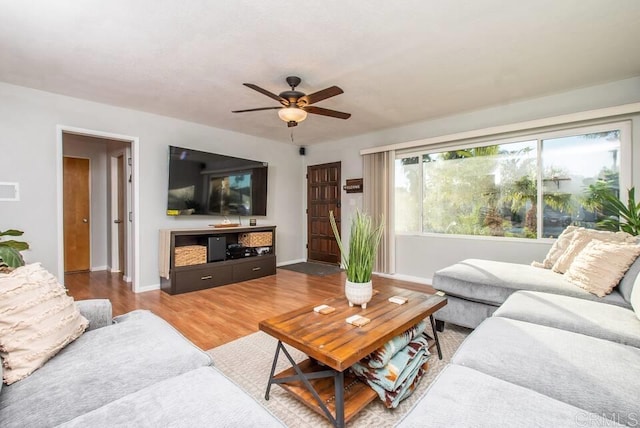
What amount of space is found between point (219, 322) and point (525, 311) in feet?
8.36

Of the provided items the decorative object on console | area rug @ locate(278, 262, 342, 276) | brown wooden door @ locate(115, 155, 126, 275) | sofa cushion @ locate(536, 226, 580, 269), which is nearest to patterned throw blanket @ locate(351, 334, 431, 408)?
sofa cushion @ locate(536, 226, 580, 269)

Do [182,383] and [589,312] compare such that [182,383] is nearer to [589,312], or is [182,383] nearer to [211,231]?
[589,312]

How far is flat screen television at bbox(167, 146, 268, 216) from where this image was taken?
4.13m

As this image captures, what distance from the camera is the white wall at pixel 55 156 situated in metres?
3.04

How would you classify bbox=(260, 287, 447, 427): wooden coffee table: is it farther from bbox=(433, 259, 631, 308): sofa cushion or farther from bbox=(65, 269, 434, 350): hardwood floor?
bbox=(65, 269, 434, 350): hardwood floor

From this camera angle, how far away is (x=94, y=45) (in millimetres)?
2277

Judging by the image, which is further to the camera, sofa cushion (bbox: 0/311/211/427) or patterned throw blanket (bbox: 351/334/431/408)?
patterned throw blanket (bbox: 351/334/431/408)

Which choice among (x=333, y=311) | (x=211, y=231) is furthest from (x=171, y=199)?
(x=333, y=311)

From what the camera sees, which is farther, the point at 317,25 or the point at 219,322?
the point at 219,322

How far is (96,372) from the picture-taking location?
3.62 feet

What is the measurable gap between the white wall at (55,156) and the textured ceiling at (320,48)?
27 cm

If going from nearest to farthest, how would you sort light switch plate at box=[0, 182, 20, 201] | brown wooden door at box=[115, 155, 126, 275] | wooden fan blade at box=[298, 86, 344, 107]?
1. wooden fan blade at box=[298, 86, 344, 107]
2. light switch plate at box=[0, 182, 20, 201]
3. brown wooden door at box=[115, 155, 126, 275]

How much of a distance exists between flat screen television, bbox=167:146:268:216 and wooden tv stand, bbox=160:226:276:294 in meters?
0.41

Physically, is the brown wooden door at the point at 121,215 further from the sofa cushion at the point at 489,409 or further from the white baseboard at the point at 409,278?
the sofa cushion at the point at 489,409
